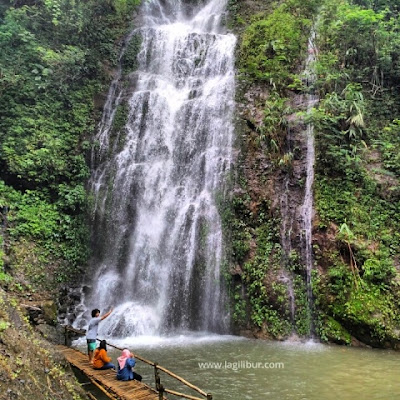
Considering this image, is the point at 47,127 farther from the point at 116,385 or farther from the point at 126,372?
the point at 116,385

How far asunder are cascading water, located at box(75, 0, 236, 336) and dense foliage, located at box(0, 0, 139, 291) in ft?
3.07

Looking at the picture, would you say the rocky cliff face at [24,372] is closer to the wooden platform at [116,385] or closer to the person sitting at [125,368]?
the wooden platform at [116,385]

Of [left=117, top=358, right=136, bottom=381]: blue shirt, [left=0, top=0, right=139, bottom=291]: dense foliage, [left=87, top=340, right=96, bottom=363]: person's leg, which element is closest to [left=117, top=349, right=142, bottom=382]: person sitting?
[left=117, top=358, right=136, bottom=381]: blue shirt

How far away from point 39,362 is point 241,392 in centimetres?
363

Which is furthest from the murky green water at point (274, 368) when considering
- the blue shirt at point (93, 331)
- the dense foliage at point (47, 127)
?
the dense foliage at point (47, 127)

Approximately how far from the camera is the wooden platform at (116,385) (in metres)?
5.85

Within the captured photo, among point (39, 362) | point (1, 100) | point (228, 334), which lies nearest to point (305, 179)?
point (228, 334)

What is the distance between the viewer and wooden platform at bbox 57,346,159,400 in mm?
5853

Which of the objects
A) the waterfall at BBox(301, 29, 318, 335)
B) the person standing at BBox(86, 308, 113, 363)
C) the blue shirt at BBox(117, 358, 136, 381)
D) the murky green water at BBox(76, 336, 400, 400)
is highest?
the waterfall at BBox(301, 29, 318, 335)

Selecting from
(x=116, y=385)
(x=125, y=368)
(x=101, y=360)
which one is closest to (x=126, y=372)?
(x=125, y=368)

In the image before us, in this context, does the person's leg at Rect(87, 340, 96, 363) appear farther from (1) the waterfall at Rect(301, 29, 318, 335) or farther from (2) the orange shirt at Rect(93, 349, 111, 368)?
(1) the waterfall at Rect(301, 29, 318, 335)

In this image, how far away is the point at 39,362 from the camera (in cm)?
520

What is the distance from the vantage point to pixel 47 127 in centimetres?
1492

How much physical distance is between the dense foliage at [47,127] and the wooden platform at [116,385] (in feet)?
15.8
